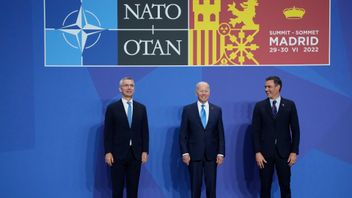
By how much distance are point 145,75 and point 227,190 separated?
1.71m

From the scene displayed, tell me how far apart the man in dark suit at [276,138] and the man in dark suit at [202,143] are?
0.42 metres

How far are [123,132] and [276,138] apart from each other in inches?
63.3

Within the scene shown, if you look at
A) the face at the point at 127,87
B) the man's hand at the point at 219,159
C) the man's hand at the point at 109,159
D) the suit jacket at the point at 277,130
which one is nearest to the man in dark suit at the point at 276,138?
the suit jacket at the point at 277,130

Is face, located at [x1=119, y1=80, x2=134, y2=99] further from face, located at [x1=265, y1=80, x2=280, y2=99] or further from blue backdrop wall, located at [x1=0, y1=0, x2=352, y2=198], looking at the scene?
face, located at [x1=265, y1=80, x2=280, y2=99]

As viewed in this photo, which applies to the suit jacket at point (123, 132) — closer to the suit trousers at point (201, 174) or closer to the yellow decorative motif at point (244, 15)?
the suit trousers at point (201, 174)

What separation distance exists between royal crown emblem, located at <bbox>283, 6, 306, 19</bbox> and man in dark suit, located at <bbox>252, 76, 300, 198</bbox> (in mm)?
1049

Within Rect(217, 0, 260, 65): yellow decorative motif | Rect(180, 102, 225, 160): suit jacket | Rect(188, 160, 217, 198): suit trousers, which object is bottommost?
Rect(188, 160, 217, 198): suit trousers

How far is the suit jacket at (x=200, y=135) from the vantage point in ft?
13.9

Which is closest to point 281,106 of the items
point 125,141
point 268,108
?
point 268,108

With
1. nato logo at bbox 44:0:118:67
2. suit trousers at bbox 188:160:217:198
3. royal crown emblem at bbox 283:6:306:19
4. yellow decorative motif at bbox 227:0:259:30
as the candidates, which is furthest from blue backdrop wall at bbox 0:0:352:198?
suit trousers at bbox 188:160:217:198

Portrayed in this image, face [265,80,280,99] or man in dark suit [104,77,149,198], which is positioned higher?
face [265,80,280,99]

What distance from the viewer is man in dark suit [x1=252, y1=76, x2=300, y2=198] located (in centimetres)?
425

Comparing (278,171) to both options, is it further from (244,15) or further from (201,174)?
(244,15)

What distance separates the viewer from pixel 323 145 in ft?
16.3
